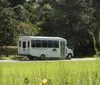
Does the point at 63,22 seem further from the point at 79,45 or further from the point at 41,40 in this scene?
the point at 41,40

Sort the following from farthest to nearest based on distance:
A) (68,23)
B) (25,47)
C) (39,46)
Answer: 1. (68,23)
2. (25,47)
3. (39,46)

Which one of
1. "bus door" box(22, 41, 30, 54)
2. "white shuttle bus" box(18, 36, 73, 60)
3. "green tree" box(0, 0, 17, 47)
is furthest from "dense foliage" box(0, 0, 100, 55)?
"white shuttle bus" box(18, 36, 73, 60)

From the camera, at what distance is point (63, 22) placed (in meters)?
48.1

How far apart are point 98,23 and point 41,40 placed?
13754 mm

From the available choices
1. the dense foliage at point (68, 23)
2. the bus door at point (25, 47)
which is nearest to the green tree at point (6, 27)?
the bus door at point (25, 47)

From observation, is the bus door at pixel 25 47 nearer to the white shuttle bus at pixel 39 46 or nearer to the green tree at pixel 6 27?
the white shuttle bus at pixel 39 46

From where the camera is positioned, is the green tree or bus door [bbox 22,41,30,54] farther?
the green tree

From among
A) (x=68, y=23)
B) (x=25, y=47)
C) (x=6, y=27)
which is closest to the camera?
(x=25, y=47)

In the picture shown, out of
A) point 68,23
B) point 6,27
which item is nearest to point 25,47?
point 6,27

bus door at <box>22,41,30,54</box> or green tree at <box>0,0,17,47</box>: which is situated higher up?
green tree at <box>0,0,17,47</box>

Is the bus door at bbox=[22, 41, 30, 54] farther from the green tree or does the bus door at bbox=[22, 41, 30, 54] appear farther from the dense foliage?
the dense foliage

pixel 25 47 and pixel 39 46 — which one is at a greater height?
pixel 39 46

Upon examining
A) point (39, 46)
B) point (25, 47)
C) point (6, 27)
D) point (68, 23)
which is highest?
point (68, 23)

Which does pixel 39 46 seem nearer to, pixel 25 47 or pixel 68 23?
pixel 25 47
